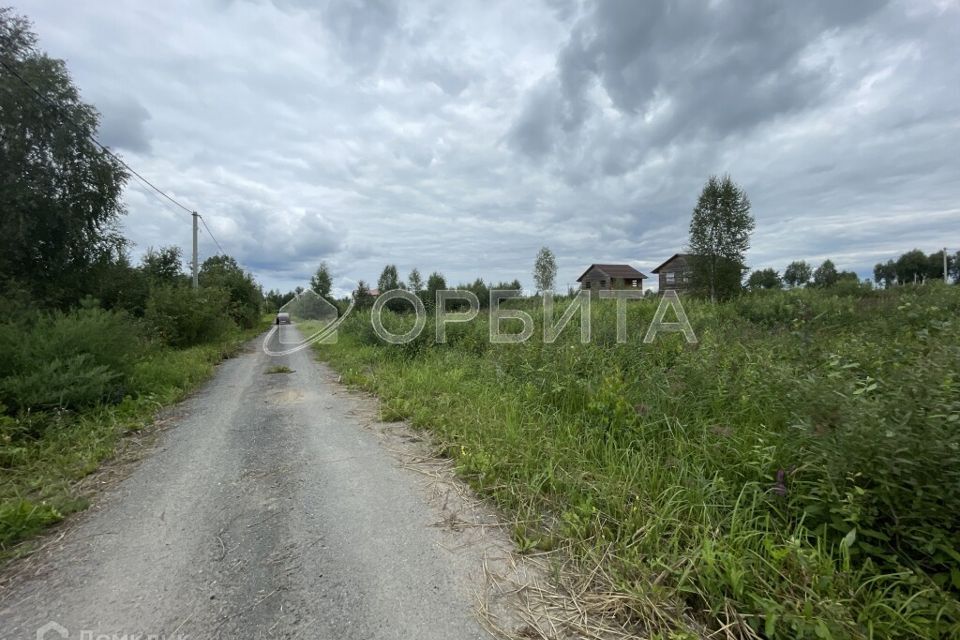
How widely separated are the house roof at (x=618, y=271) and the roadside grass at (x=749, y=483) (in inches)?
1917

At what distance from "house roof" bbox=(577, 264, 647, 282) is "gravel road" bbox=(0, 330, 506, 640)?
50200 millimetres

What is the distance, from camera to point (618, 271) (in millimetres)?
53062

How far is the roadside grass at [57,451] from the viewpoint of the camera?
2.45m

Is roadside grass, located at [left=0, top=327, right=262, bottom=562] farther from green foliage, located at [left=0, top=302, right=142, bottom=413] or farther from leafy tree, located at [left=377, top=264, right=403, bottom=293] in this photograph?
leafy tree, located at [left=377, top=264, right=403, bottom=293]

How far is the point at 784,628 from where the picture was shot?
149 centimetres

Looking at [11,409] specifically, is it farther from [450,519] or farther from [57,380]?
[450,519]

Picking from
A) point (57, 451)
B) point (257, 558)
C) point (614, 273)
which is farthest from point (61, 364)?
point (614, 273)

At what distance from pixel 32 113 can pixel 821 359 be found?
17604 mm

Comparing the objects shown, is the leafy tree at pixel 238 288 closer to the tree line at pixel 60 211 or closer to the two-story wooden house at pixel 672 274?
the tree line at pixel 60 211

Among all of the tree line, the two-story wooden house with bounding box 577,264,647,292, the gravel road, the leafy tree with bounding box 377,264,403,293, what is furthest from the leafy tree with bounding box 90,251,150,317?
the two-story wooden house with bounding box 577,264,647,292

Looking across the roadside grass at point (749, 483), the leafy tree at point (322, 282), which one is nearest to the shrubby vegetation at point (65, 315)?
the roadside grass at point (749, 483)

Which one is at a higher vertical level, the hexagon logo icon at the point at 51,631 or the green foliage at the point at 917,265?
the green foliage at the point at 917,265

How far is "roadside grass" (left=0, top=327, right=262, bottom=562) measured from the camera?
8.02 feet

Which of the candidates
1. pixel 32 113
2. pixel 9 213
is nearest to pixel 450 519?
pixel 9 213
